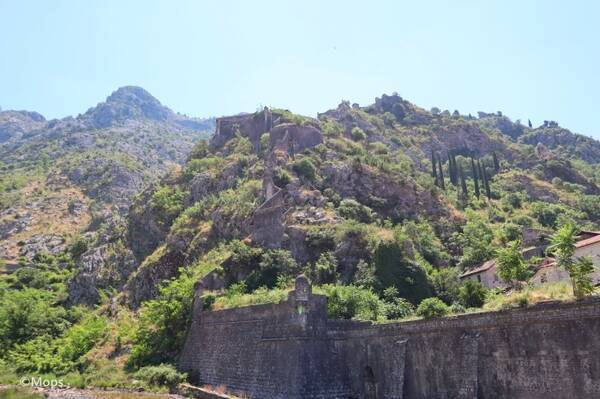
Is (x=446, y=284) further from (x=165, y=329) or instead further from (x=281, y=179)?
(x=165, y=329)

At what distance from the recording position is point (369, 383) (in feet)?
91.9

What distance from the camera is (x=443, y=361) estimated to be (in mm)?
24047

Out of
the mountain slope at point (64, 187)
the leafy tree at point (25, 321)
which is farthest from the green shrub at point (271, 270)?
the mountain slope at point (64, 187)

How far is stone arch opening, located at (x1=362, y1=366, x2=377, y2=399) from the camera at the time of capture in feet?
90.7

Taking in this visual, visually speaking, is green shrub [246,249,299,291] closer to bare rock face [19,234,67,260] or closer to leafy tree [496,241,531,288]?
leafy tree [496,241,531,288]

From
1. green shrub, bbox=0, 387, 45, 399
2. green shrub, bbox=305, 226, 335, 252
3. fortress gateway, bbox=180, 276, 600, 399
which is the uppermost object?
green shrub, bbox=305, 226, 335, 252

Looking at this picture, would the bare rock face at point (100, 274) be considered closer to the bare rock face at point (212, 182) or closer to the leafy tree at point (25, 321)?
the leafy tree at point (25, 321)

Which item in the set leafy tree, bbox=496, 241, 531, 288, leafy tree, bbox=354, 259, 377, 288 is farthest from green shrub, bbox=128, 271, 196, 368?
leafy tree, bbox=496, 241, 531, 288

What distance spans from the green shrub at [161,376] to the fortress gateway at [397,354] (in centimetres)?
113

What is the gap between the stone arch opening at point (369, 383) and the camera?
27.7 m

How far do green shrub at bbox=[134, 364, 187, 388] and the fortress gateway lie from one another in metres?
1.13

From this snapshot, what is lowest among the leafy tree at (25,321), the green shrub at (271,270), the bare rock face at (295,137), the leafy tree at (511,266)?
the leafy tree at (25,321)

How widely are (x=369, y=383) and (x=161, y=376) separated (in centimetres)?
1649

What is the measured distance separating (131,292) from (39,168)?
96.5 metres
